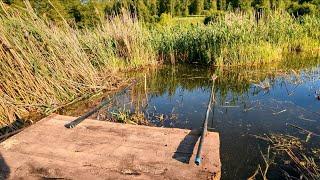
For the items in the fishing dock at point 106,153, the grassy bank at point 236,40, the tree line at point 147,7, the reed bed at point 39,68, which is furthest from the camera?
the tree line at point 147,7

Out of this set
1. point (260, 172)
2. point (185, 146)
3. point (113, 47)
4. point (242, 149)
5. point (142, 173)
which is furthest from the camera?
point (113, 47)

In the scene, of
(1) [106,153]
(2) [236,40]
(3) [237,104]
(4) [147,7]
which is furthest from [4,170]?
(4) [147,7]

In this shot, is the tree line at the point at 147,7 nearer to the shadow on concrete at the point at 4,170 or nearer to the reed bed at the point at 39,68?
the reed bed at the point at 39,68

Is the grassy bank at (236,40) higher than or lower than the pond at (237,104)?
higher

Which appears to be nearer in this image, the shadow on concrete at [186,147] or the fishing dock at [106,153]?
the fishing dock at [106,153]

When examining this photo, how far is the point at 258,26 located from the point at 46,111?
21.1ft

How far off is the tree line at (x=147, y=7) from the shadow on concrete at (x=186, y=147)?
5.69 metres

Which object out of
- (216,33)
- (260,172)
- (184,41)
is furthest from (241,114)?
(184,41)

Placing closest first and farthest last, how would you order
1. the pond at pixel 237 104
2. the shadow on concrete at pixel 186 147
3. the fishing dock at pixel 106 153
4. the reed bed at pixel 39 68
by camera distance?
1. the fishing dock at pixel 106 153
2. the shadow on concrete at pixel 186 147
3. the pond at pixel 237 104
4. the reed bed at pixel 39 68

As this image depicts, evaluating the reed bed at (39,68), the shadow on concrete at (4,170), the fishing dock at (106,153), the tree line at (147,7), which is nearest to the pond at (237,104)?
the reed bed at (39,68)

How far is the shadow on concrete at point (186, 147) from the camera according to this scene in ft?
9.59

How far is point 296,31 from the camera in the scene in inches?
422

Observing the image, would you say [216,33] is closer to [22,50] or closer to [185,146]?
[22,50]

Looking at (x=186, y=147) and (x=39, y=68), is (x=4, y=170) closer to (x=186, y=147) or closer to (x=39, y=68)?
(x=186, y=147)
